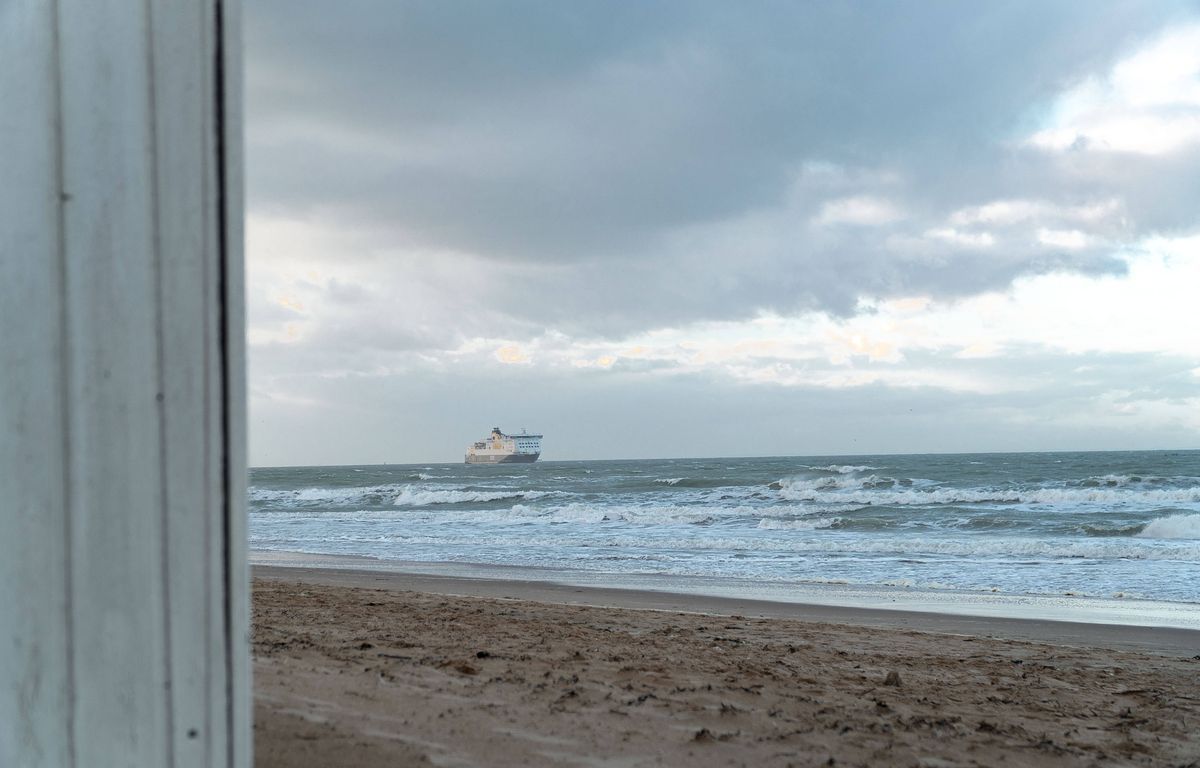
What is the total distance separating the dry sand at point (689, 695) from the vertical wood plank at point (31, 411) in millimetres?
1182

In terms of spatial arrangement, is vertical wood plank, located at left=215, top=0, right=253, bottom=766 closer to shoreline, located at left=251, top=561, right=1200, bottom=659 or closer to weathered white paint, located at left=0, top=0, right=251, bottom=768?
weathered white paint, located at left=0, top=0, right=251, bottom=768

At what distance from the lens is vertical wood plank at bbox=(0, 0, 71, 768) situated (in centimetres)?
138

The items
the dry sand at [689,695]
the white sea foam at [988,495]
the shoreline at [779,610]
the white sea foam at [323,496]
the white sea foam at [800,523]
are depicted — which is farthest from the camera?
the white sea foam at [323,496]

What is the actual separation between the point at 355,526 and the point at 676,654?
1864 cm

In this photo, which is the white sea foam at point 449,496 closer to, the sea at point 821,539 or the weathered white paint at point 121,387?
the sea at point 821,539

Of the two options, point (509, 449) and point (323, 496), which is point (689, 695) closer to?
point (323, 496)

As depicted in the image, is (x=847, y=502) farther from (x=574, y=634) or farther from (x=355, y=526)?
(x=574, y=634)

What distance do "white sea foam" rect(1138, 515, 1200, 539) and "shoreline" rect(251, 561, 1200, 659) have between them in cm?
1189

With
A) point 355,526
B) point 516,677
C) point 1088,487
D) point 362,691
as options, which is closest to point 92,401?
point 362,691

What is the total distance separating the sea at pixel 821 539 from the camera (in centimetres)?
1087

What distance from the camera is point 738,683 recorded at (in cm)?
422

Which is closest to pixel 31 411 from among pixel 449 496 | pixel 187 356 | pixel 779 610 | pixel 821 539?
pixel 187 356

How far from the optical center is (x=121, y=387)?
1.37 metres

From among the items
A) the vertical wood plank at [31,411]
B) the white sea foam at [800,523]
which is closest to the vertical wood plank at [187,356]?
the vertical wood plank at [31,411]
